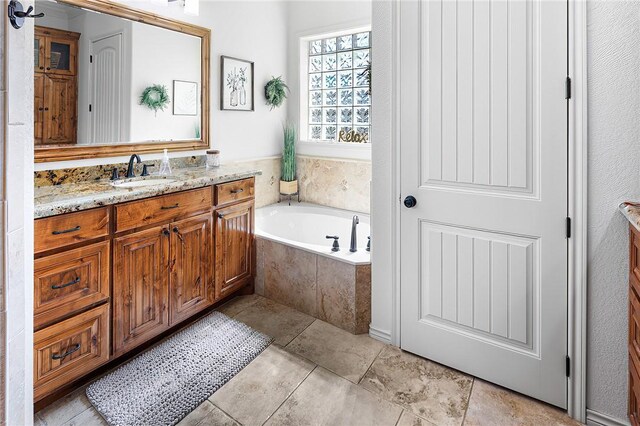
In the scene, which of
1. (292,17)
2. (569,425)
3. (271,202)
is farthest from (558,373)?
(292,17)

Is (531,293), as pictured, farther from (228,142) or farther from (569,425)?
(228,142)

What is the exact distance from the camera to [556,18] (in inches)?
65.2

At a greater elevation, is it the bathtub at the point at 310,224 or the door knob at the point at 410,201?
the door knob at the point at 410,201

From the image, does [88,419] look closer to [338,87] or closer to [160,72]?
[160,72]

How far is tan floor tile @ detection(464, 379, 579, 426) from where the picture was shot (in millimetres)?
1729

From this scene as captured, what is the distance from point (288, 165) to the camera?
3957 mm

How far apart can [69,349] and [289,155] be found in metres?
2.60

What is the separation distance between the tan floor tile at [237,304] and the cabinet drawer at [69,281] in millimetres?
963

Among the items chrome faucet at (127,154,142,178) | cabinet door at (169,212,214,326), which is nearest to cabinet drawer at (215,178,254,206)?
cabinet door at (169,212,214,326)

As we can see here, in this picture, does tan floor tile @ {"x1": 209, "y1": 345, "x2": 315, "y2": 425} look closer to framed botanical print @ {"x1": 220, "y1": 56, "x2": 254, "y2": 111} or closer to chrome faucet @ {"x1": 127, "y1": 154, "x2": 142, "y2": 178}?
chrome faucet @ {"x1": 127, "y1": 154, "x2": 142, "y2": 178}

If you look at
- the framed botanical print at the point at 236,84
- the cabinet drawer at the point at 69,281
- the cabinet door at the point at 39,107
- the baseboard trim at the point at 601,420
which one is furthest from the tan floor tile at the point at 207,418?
the framed botanical print at the point at 236,84

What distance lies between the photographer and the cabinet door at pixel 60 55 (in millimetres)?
2166

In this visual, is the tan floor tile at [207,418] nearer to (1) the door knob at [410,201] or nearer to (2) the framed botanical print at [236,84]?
(1) the door knob at [410,201]

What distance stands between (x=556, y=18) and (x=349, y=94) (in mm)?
2385
